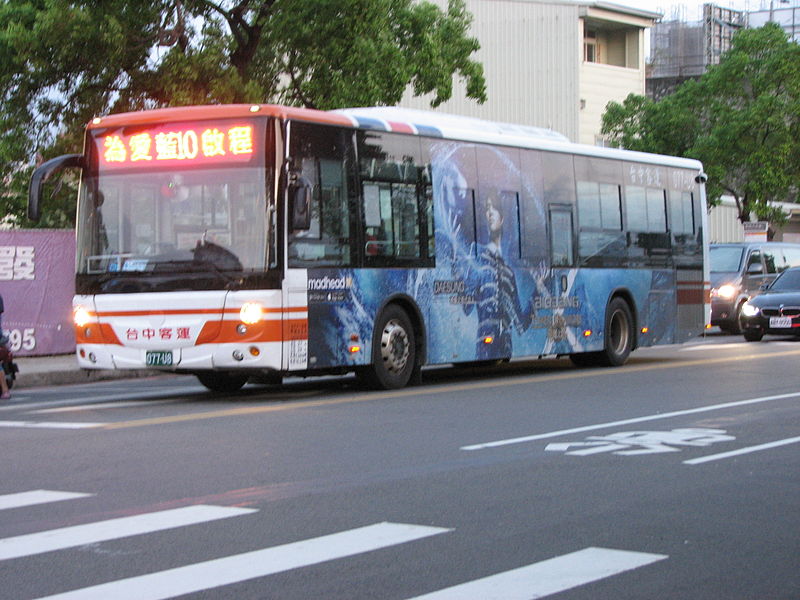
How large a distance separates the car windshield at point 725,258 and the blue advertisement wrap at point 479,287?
37.4 ft

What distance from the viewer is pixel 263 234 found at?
13.8 m

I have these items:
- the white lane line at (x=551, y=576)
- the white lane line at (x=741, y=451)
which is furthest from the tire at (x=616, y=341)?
the white lane line at (x=551, y=576)

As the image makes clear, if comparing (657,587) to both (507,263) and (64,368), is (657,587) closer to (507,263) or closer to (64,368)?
(507,263)

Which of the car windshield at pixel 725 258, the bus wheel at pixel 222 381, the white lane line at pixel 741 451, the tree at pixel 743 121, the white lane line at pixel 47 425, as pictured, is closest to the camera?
the white lane line at pixel 741 451

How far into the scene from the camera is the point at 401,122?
15883mm

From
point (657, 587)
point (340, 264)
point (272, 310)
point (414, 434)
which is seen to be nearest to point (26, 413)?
point (272, 310)

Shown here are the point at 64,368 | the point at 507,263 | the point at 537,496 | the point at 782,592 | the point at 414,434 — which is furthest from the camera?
the point at 64,368

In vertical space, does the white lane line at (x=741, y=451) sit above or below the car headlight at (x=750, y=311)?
below

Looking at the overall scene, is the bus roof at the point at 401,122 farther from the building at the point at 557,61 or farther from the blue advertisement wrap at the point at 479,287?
the building at the point at 557,61

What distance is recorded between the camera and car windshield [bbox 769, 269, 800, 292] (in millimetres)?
26875

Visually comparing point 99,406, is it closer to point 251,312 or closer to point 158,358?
point 158,358

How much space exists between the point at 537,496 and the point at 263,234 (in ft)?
21.3

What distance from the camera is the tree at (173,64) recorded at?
24375 millimetres

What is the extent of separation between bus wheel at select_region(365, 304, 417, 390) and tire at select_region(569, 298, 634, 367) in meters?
4.77
